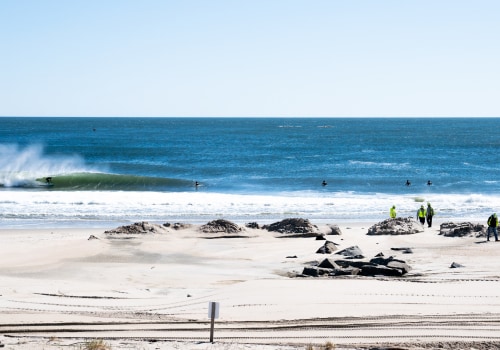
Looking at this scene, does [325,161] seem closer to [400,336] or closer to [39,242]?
[39,242]

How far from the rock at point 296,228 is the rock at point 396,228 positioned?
210cm

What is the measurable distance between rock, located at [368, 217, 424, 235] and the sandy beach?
141 cm

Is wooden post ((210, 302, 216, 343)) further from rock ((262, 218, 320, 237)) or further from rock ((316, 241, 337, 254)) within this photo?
rock ((262, 218, 320, 237))

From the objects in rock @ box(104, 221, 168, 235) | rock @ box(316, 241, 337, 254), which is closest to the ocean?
rock @ box(104, 221, 168, 235)

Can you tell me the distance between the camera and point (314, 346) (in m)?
10.4

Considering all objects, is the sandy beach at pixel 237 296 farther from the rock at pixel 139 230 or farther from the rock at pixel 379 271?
the rock at pixel 139 230

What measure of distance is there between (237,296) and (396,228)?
1185cm

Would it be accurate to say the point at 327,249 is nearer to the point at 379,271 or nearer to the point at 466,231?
the point at 379,271

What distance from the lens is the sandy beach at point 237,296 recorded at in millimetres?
10922

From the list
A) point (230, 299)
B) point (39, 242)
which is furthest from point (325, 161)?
point (230, 299)

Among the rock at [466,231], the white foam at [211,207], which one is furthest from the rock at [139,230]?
the rock at [466,231]

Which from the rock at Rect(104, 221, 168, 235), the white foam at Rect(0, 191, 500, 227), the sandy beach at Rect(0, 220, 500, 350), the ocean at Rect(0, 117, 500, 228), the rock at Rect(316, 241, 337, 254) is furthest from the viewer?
the ocean at Rect(0, 117, 500, 228)

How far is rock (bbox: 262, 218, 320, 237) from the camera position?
79.1 ft

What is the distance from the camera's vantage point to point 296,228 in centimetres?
2444
